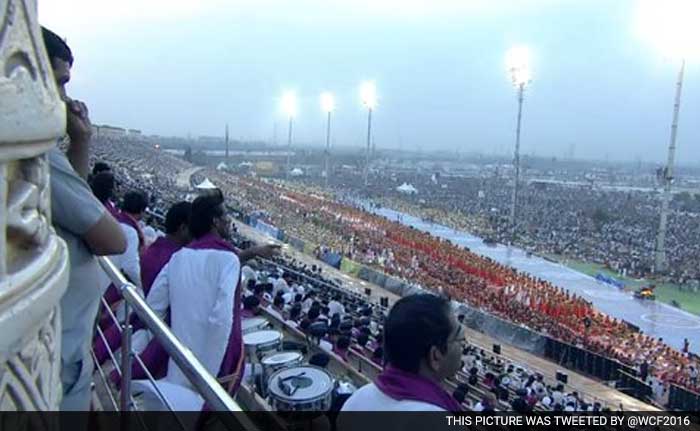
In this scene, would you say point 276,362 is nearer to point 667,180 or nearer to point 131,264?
point 131,264

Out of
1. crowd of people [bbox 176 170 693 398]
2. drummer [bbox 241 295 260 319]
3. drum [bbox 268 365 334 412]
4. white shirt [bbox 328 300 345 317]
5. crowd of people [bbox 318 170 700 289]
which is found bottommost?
crowd of people [bbox 318 170 700 289]

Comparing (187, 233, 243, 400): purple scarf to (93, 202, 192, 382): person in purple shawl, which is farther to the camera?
(93, 202, 192, 382): person in purple shawl

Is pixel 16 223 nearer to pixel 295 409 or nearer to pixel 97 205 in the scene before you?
pixel 97 205

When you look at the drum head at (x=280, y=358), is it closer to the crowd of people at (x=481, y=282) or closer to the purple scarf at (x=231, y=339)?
the purple scarf at (x=231, y=339)

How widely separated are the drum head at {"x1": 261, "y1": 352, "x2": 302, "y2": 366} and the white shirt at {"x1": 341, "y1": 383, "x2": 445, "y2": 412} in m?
2.46

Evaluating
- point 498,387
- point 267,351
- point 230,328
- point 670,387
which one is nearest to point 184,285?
point 230,328

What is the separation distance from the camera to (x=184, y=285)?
7.56 feet

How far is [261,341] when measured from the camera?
14.7ft

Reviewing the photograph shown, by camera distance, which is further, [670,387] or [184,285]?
[670,387]

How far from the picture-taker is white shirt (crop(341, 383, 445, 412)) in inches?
56.6

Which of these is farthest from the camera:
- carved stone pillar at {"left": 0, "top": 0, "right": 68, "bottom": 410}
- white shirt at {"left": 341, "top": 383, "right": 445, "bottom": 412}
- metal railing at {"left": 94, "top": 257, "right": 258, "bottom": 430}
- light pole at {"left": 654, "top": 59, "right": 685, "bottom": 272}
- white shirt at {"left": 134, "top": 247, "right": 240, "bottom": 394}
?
light pole at {"left": 654, "top": 59, "right": 685, "bottom": 272}

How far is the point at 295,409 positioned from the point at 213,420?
95 centimetres

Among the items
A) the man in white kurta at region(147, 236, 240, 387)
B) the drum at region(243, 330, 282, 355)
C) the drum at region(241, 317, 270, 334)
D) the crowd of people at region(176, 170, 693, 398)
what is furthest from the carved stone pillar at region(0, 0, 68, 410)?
the crowd of people at region(176, 170, 693, 398)

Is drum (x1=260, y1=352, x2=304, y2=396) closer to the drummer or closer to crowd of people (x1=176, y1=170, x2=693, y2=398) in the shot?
the drummer
